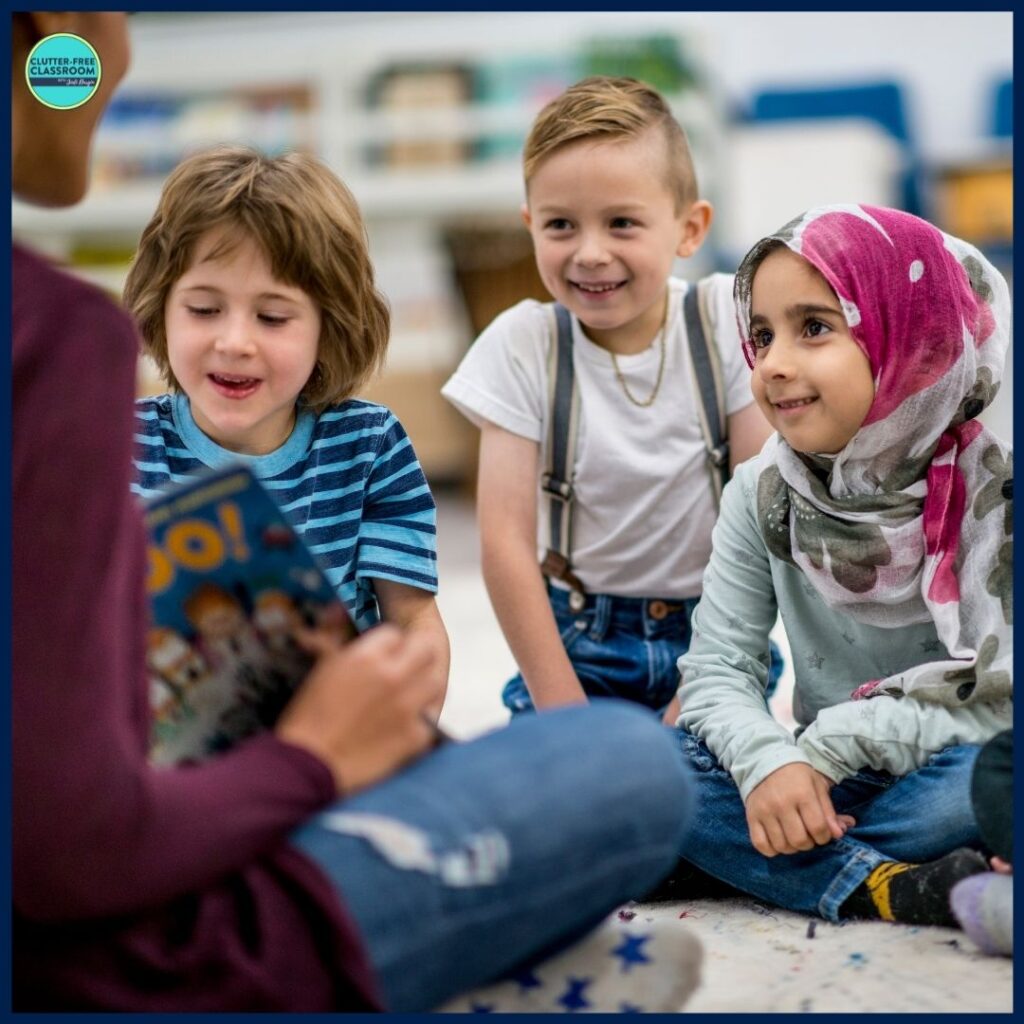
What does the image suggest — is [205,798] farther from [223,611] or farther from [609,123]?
[609,123]

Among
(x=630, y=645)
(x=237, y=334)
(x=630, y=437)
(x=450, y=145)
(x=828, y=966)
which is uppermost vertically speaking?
(x=450, y=145)

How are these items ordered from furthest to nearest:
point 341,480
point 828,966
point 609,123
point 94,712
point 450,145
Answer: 1. point 450,145
2. point 609,123
3. point 341,480
4. point 828,966
5. point 94,712

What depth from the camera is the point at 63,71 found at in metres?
0.85

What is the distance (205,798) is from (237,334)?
0.53m

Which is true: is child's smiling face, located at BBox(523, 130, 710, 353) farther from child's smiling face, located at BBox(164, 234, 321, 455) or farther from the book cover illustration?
the book cover illustration

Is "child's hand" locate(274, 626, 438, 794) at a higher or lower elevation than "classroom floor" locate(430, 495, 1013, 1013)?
higher

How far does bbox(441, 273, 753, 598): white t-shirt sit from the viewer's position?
58.6 inches

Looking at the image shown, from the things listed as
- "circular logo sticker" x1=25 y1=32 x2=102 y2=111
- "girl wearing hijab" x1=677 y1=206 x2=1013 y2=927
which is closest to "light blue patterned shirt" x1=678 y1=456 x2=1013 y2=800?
"girl wearing hijab" x1=677 y1=206 x2=1013 y2=927

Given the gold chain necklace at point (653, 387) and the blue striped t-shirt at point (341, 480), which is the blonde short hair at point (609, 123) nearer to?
the gold chain necklace at point (653, 387)

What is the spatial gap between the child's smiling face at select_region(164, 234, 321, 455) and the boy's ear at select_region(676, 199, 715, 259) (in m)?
0.50

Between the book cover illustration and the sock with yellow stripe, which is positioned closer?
the book cover illustration

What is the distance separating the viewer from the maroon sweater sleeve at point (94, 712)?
0.66 metres

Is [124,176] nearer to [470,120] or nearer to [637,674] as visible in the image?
[470,120]

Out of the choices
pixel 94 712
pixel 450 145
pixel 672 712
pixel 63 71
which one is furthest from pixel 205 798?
pixel 450 145
